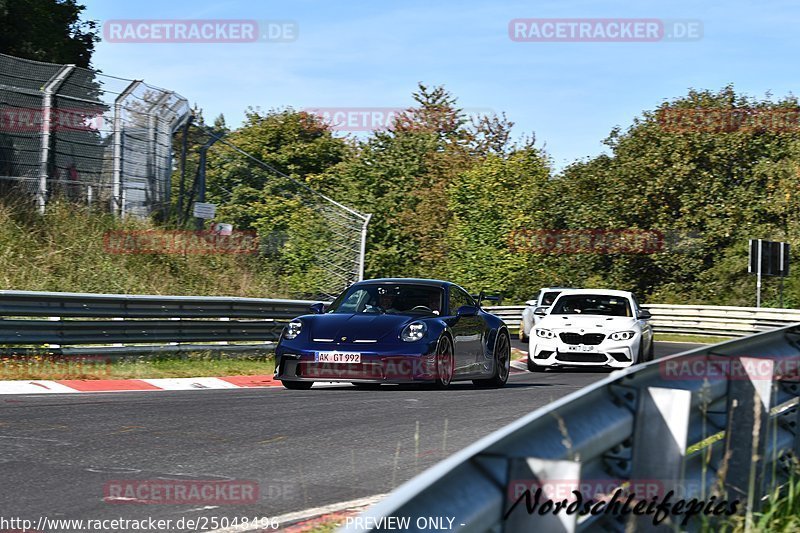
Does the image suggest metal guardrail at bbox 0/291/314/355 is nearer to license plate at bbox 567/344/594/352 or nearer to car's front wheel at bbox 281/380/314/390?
car's front wheel at bbox 281/380/314/390

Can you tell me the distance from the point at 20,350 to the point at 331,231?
29.1 feet

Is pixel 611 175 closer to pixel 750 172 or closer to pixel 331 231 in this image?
pixel 750 172

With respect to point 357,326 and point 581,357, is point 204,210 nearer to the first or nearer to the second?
point 581,357

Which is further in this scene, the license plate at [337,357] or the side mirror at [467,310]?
the side mirror at [467,310]

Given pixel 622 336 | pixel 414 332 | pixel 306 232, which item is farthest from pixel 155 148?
pixel 414 332

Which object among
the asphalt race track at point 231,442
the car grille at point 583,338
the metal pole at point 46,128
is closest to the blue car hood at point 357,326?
the asphalt race track at point 231,442

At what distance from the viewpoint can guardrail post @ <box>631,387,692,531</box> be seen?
3.78 m

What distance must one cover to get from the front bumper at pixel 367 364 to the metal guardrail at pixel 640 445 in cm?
683

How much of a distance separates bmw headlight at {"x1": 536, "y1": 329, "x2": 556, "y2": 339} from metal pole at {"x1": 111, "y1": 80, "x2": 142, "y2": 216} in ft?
24.3

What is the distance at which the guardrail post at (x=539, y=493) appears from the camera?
2.81 meters

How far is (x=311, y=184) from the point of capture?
70562 millimetres

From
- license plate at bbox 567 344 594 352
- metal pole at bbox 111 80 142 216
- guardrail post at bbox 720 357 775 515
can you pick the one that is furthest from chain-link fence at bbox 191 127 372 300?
guardrail post at bbox 720 357 775 515

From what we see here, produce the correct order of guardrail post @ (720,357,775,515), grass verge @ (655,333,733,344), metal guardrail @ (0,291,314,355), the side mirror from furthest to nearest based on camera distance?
grass verge @ (655,333,733,344) → the side mirror → metal guardrail @ (0,291,314,355) → guardrail post @ (720,357,775,515)

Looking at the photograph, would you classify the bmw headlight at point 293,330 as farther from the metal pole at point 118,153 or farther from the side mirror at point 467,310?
the metal pole at point 118,153
